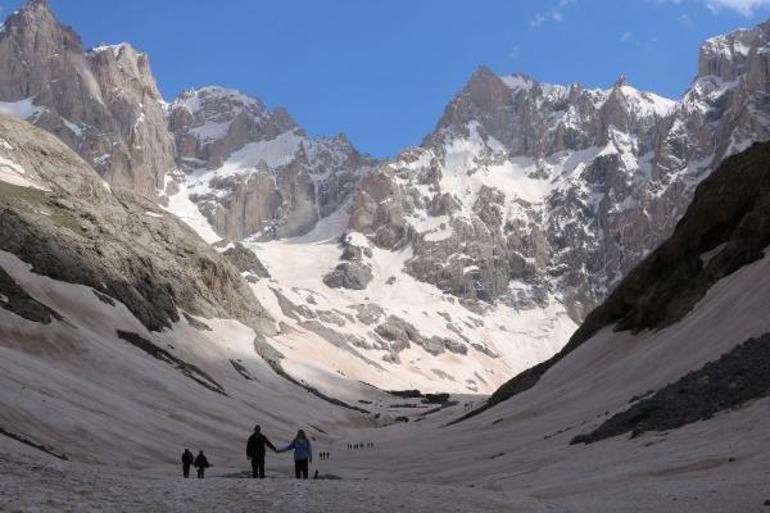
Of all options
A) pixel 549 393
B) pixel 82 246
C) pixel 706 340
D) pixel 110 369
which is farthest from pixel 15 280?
pixel 706 340

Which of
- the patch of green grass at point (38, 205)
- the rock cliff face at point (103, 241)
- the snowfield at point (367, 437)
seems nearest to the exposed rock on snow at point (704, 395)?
the snowfield at point (367, 437)

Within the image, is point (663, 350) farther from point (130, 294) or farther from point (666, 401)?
point (130, 294)

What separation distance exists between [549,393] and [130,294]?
187ft

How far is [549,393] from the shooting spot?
5947cm

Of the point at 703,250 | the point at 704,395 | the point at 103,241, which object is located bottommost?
the point at 704,395

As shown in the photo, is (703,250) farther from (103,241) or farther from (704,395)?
(103,241)

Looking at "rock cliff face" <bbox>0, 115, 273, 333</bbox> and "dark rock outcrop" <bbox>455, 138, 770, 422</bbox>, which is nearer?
"dark rock outcrop" <bbox>455, 138, 770, 422</bbox>

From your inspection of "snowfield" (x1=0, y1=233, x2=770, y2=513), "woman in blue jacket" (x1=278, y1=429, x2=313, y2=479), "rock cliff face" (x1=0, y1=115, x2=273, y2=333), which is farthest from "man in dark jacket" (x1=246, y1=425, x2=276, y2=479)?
"rock cliff face" (x1=0, y1=115, x2=273, y2=333)

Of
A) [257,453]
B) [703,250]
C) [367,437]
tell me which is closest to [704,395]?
[257,453]

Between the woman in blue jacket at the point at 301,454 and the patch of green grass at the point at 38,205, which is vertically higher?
the patch of green grass at the point at 38,205

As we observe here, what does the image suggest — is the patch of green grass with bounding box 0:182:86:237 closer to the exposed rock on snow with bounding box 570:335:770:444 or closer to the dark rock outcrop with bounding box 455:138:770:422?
the dark rock outcrop with bounding box 455:138:770:422

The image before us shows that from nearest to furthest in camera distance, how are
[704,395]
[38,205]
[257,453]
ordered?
[257,453], [704,395], [38,205]

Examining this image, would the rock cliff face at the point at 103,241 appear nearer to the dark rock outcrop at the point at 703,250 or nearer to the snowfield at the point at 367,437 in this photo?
the snowfield at the point at 367,437

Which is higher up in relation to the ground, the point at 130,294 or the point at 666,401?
the point at 130,294
